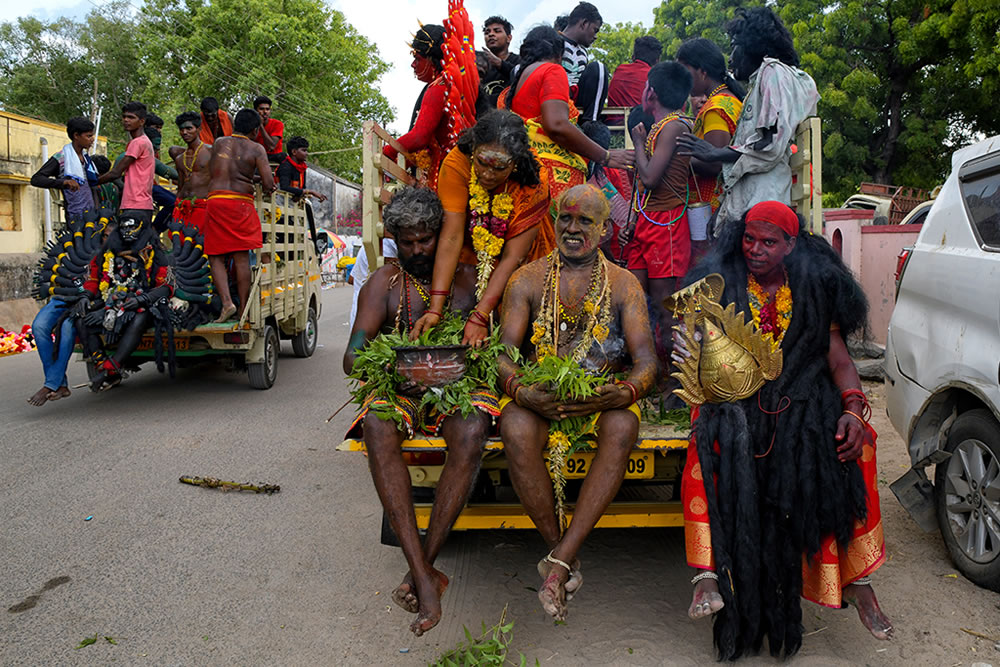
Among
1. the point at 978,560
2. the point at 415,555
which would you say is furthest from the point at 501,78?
the point at 978,560

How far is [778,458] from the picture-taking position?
318 cm

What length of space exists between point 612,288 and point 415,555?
160cm

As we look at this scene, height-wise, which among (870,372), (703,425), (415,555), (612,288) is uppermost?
(612,288)

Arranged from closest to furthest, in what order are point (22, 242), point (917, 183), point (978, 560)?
point (978, 560), point (917, 183), point (22, 242)

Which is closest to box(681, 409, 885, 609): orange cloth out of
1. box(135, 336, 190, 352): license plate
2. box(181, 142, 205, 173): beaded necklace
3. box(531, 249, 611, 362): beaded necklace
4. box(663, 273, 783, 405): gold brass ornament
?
box(663, 273, 783, 405): gold brass ornament

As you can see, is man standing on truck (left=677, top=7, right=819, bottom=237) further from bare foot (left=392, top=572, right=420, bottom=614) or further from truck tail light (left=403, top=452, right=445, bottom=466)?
bare foot (left=392, top=572, right=420, bottom=614)

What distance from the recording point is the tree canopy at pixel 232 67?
1230 inches

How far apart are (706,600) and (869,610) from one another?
0.70 m

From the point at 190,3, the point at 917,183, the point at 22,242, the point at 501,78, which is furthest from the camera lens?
the point at 190,3

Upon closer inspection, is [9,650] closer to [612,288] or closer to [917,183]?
[612,288]

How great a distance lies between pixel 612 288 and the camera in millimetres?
3783

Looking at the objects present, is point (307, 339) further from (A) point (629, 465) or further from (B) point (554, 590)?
(B) point (554, 590)

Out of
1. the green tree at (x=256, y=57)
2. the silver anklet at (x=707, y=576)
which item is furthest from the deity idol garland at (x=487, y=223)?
the green tree at (x=256, y=57)

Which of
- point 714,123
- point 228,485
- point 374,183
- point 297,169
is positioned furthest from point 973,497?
point 297,169
